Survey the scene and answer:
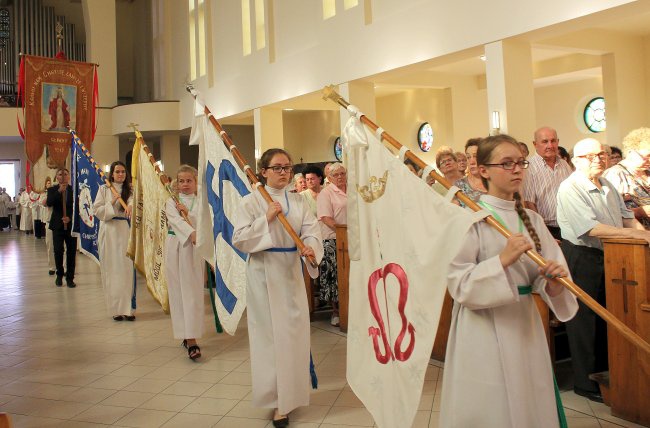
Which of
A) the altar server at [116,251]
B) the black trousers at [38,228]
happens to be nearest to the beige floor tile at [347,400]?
the altar server at [116,251]

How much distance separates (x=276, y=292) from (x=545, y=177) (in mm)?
2640

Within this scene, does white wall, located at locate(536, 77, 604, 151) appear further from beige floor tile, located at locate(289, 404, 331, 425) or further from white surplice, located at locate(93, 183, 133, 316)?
beige floor tile, located at locate(289, 404, 331, 425)

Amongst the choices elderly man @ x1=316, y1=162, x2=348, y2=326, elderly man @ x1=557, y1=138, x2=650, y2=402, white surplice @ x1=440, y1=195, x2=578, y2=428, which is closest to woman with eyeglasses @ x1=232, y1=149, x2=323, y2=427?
white surplice @ x1=440, y1=195, x2=578, y2=428

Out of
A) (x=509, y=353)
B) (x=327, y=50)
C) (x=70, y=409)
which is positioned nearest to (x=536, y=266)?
(x=509, y=353)

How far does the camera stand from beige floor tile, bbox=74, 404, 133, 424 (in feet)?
14.0

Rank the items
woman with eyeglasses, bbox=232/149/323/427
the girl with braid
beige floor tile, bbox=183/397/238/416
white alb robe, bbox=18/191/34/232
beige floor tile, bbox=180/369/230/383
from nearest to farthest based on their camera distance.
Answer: the girl with braid
woman with eyeglasses, bbox=232/149/323/427
beige floor tile, bbox=183/397/238/416
beige floor tile, bbox=180/369/230/383
white alb robe, bbox=18/191/34/232

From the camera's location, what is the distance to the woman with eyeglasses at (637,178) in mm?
4469

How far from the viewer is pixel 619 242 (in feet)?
12.6

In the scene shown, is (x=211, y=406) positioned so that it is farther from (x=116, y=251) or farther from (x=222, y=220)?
(x=116, y=251)

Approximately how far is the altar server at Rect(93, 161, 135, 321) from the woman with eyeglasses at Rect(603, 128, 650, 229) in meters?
5.23

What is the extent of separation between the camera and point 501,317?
2.58 metres

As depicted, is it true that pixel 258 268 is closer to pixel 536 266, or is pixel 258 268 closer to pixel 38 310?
pixel 536 266

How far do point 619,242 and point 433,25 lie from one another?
6.14 metres

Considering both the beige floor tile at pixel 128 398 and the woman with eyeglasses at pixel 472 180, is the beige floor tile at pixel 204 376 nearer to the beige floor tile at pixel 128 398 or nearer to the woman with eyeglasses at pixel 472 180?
the beige floor tile at pixel 128 398
